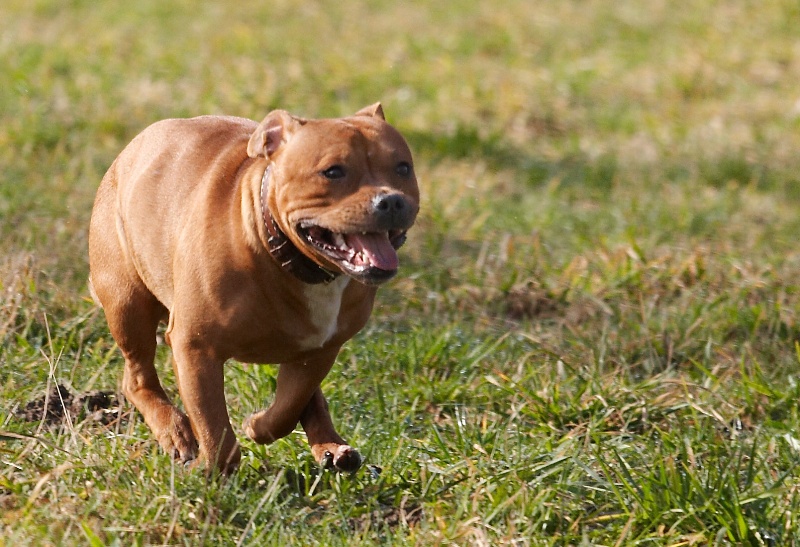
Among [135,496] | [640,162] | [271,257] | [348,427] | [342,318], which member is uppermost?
[271,257]

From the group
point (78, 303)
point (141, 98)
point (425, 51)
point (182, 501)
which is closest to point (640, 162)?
point (425, 51)

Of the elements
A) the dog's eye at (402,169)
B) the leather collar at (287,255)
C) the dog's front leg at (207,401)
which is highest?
the dog's eye at (402,169)

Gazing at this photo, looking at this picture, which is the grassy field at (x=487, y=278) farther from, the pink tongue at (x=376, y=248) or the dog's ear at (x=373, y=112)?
the dog's ear at (x=373, y=112)

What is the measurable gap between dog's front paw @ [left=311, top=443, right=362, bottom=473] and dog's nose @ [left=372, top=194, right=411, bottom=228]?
2.73ft

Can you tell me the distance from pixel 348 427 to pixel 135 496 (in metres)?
1.00

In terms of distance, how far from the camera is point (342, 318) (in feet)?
12.6

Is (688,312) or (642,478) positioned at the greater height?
(642,478)

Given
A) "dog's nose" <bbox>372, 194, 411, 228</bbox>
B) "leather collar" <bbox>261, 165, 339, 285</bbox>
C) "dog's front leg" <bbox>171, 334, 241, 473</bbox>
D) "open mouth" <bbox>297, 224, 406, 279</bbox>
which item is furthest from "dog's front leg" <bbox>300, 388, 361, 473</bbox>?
"dog's nose" <bbox>372, 194, 411, 228</bbox>

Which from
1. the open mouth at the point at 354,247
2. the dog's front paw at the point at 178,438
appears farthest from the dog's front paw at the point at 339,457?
the open mouth at the point at 354,247

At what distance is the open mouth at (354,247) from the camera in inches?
137

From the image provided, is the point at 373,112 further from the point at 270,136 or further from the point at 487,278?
the point at 487,278

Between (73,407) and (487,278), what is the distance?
90.0 inches

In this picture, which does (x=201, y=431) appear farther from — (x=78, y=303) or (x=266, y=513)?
(x=78, y=303)

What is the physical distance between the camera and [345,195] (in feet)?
11.5
